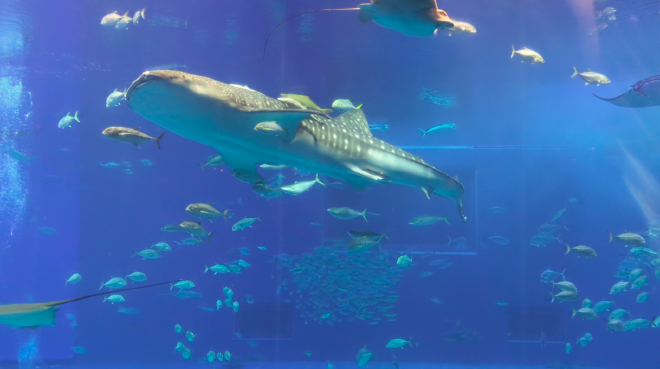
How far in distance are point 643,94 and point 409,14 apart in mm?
5607

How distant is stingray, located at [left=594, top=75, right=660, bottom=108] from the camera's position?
5613 mm

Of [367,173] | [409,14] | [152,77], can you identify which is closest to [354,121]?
[367,173]

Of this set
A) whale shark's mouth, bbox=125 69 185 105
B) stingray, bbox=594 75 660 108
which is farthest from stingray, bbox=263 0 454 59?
stingray, bbox=594 75 660 108

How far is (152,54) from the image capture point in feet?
41.7

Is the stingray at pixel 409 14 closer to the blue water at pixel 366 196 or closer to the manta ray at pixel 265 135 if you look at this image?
the manta ray at pixel 265 135

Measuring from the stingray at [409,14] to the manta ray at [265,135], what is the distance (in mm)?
527

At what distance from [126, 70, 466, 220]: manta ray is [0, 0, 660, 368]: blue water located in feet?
24.9

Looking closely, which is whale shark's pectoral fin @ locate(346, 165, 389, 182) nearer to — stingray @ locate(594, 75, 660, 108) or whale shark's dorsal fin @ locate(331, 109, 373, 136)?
whale shark's dorsal fin @ locate(331, 109, 373, 136)

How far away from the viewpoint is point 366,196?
14.7 metres

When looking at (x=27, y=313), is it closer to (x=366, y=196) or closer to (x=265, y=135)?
(x=265, y=135)

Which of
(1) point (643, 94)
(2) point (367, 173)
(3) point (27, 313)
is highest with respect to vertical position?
(1) point (643, 94)

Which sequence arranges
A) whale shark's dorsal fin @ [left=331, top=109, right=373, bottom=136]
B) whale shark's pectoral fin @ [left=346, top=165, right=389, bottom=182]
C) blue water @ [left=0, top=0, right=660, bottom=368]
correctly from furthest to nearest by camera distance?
blue water @ [left=0, top=0, right=660, bottom=368] → whale shark's dorsal fin @ [left=331, top=109, right=373, bottom=136] → whale shark's pectoral fin @ [left=346, top=165, right=389, bottom=182]

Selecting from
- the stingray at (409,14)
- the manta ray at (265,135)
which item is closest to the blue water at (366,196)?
the manta ray at (265,135)

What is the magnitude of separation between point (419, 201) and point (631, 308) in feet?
25.5
